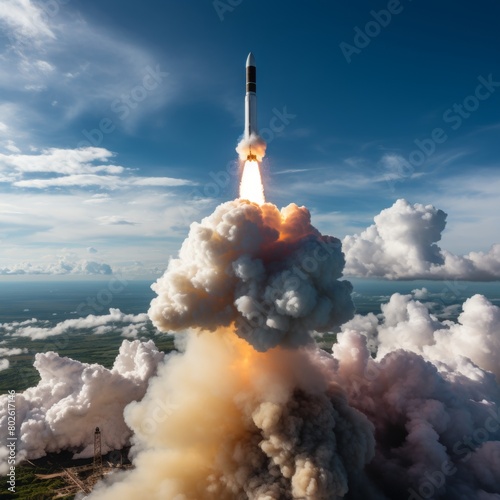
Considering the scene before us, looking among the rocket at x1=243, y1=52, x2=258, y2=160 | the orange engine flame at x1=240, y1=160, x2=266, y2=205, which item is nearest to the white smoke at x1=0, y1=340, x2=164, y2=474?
the orange engine flame at x1=240, y1=160, x2=266, y2=205

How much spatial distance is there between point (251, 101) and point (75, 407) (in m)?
51.9

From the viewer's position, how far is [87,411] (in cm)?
6606

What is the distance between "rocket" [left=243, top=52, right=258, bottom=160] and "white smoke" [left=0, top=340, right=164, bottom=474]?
4372cm

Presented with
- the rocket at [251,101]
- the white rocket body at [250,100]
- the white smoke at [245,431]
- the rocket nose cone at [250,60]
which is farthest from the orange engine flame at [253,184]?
the white smoke at [245,431]

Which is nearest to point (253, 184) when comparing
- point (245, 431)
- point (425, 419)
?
point (245, 431)

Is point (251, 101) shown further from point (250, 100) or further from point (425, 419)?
point (425, 419)

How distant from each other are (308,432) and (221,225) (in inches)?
773

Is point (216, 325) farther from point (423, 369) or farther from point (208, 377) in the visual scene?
point (423, 369)

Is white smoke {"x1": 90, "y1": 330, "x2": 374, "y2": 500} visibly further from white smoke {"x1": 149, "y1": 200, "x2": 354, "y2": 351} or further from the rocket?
the rocket

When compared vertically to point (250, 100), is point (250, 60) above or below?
above

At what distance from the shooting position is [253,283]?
1473 inches

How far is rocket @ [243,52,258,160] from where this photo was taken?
150 ft

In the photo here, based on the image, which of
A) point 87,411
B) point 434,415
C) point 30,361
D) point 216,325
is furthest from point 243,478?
point 30,361

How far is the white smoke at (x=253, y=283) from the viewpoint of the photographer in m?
36.8
